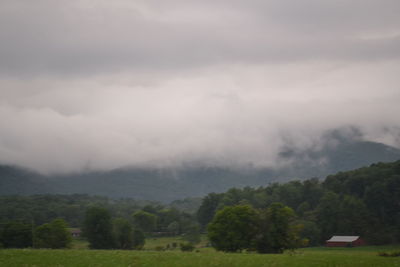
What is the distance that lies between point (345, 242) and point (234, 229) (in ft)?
203

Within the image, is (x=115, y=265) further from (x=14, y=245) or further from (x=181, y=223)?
(x=181, y=223)

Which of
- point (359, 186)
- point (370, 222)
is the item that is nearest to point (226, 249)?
point (370, 222)

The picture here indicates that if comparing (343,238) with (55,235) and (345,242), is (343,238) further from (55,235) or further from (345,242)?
(55,235)

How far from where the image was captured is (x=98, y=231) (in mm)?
110688

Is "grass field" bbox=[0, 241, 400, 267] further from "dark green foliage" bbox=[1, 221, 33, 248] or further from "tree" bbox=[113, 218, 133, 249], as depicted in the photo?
"tree" bbox=[113, 218, 133, 249]

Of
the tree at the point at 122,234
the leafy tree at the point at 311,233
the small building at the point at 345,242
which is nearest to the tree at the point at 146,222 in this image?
the leafy tree at the point at 311,233

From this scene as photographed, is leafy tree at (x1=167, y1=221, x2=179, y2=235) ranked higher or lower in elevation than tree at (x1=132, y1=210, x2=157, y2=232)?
lower

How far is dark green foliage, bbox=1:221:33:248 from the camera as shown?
94.0 metres

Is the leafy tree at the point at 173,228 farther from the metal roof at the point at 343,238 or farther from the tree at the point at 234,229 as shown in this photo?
the tree at the point at 234,229

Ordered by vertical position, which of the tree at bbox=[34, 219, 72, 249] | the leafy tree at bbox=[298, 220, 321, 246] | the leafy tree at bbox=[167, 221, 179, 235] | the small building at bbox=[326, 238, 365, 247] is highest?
the tree at bbox=[34, 219, 72, 249]

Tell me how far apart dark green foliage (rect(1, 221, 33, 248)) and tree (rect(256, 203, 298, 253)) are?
4861cm

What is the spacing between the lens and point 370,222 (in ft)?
501

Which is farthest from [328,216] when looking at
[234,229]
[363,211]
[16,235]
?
[16,235]

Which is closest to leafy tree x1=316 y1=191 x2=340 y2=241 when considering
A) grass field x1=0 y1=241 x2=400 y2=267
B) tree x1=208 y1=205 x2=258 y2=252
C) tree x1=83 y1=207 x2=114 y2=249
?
tree x1=208 y1=205 x2=258 y2=252
